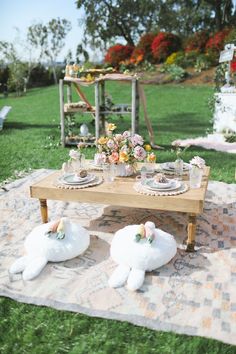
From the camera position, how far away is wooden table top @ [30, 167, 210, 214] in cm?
308

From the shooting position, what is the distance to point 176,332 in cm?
225

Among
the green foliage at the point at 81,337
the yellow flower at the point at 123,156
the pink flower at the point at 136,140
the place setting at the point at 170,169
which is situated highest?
the pink flower at the point at 136,140

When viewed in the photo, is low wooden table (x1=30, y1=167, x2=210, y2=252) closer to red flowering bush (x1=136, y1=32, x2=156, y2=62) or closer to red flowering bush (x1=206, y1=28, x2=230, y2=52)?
red flowering bush (x1=206, y1=28, x2=230, y2=52)

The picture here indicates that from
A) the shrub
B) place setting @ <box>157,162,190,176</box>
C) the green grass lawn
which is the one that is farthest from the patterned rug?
the shrub

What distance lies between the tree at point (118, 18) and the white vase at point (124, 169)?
23260 mm

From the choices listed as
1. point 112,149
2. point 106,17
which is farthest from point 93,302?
point 106,17

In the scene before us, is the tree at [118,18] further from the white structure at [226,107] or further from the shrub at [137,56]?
the white structure at [226,107]

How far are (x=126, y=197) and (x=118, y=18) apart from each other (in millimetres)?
24503

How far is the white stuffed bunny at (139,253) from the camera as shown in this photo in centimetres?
273

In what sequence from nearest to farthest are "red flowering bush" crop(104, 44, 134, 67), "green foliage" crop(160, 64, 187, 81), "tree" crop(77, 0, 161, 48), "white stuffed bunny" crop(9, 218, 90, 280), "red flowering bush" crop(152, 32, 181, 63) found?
"white stuffed bunny" crop(9, 218, 90, 280)
"green foliage" crop(160, 64, 187, 81)
"red flowering bush" crop(152, 32, 181, 63)
"red flowering bush" crop(104, 44, 134, 67)
"tree" crop(77, 0, 161, 48)

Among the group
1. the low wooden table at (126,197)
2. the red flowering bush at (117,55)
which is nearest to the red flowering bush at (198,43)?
the red flowering bush at (117,55)

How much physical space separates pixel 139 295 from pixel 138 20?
26730 millimetres

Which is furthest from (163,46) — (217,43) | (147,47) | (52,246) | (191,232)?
(52,246)

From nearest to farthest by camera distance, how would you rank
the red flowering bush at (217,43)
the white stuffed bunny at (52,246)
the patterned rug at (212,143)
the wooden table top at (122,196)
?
the white stuffed bunny at (52,246), the wooden table top at (122,196), the patterned rug at (212,143), the red flowering bush at (217,43)
